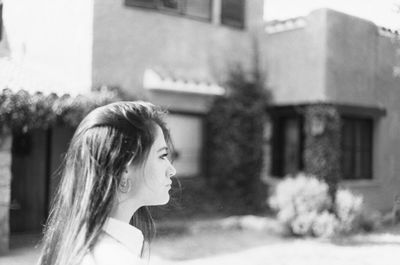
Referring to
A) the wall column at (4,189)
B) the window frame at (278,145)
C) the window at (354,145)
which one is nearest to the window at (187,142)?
the window frame at (278,145)

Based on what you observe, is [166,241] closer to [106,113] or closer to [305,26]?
[305,26]

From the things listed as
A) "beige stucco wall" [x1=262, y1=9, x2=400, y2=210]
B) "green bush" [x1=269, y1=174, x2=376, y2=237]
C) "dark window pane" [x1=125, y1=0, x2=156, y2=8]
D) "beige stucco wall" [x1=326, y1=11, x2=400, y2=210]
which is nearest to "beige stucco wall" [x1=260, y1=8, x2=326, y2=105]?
"beige stucco wall" [x1=262, y1=9, x2=400, y2=210]

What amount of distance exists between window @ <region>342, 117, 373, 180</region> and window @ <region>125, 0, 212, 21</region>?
2.87 m

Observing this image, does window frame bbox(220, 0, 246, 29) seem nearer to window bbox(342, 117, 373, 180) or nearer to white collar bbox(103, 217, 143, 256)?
window bbox(342, 117, 373, 180)

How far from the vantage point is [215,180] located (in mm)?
7840

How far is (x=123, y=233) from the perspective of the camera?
0.85 metres

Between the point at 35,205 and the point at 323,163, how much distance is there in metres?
4.10

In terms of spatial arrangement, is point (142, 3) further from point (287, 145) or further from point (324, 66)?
point (287, 145)

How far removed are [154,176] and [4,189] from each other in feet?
14.7

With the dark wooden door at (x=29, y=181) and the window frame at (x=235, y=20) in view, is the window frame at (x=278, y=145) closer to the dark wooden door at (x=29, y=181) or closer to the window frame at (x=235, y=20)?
the window frame at (x=235, y=20)

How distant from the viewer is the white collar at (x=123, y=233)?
2.76 feet

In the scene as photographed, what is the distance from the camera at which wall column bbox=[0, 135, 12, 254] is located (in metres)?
4.79

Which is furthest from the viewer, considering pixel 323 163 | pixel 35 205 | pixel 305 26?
pixel 305 26

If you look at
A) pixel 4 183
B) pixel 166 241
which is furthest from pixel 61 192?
pixel 166 241
